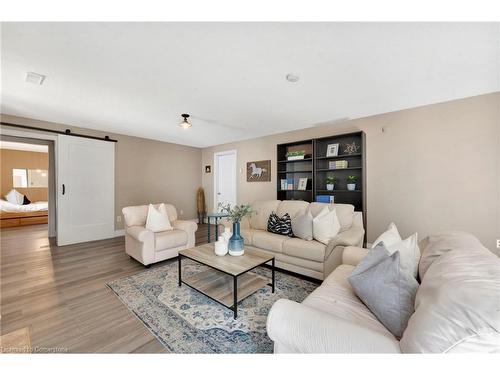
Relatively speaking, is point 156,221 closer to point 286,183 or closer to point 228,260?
point 228,260

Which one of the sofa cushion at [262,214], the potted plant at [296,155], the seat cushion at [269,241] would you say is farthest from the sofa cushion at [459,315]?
the potted plant at [296,155]

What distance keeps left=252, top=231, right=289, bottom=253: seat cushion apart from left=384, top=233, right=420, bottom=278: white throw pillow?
53.2 inches

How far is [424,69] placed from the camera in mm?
1918

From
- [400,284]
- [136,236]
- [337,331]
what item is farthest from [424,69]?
[136,236]

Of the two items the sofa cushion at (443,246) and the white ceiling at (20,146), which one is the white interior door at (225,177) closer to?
the sofa cushion at (443,246)

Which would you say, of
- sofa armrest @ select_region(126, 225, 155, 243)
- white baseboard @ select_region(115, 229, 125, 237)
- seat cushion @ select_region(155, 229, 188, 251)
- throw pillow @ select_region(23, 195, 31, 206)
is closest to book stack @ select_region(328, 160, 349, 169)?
seat cushion @ select_region(155, 229, 188, 251)

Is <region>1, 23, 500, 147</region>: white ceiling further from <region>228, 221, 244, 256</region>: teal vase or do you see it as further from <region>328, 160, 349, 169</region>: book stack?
<region>228, 221, 244, 256</region>: teal vase

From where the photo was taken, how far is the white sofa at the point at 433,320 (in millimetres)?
593

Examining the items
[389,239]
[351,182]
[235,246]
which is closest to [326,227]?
[389,239]

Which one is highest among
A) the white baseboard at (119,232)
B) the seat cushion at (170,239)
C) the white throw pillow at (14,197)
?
the white throw pillow at (14,197)

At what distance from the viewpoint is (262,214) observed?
3.20 m

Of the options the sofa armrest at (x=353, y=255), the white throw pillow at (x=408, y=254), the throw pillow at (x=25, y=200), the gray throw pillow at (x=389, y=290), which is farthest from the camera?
the throw pillow at (x=25, y=200)

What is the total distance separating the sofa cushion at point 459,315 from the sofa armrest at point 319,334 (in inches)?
3.9
